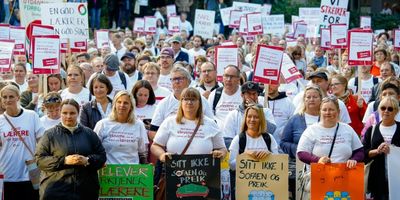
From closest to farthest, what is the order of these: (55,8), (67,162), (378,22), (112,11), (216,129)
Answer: (67,162) < (216,129) < (55,8) < (112,11) < (378,22)

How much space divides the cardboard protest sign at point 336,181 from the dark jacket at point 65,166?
87.2 inches

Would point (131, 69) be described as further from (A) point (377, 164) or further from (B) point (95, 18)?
(B) point (95, 18)

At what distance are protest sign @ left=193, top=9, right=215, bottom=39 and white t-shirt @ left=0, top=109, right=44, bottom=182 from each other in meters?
17.2

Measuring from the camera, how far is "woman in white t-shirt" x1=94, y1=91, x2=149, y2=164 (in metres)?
11.6

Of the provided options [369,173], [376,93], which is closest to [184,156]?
[369,173]

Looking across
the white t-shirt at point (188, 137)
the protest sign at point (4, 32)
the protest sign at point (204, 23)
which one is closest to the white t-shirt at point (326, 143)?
the white t-shirt at point (188, 137)

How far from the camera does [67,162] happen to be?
1092 cm

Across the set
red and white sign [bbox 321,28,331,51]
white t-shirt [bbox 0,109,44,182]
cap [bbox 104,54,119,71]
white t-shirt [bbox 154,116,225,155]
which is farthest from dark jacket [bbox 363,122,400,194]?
red and white sign [bbox 321,28,331,51]

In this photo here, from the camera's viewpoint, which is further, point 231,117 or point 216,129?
point 231,117

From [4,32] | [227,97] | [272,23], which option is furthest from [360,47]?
[272,23]

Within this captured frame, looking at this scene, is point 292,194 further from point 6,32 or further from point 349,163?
point 6,32

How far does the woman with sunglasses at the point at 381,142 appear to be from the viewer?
479 inches

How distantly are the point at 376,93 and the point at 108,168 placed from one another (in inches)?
195

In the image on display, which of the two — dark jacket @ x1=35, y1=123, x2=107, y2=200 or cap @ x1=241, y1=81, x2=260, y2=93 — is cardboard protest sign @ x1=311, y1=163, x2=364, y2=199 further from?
dark jacket @ x1=35, y1=123, x2=107, y2=200
